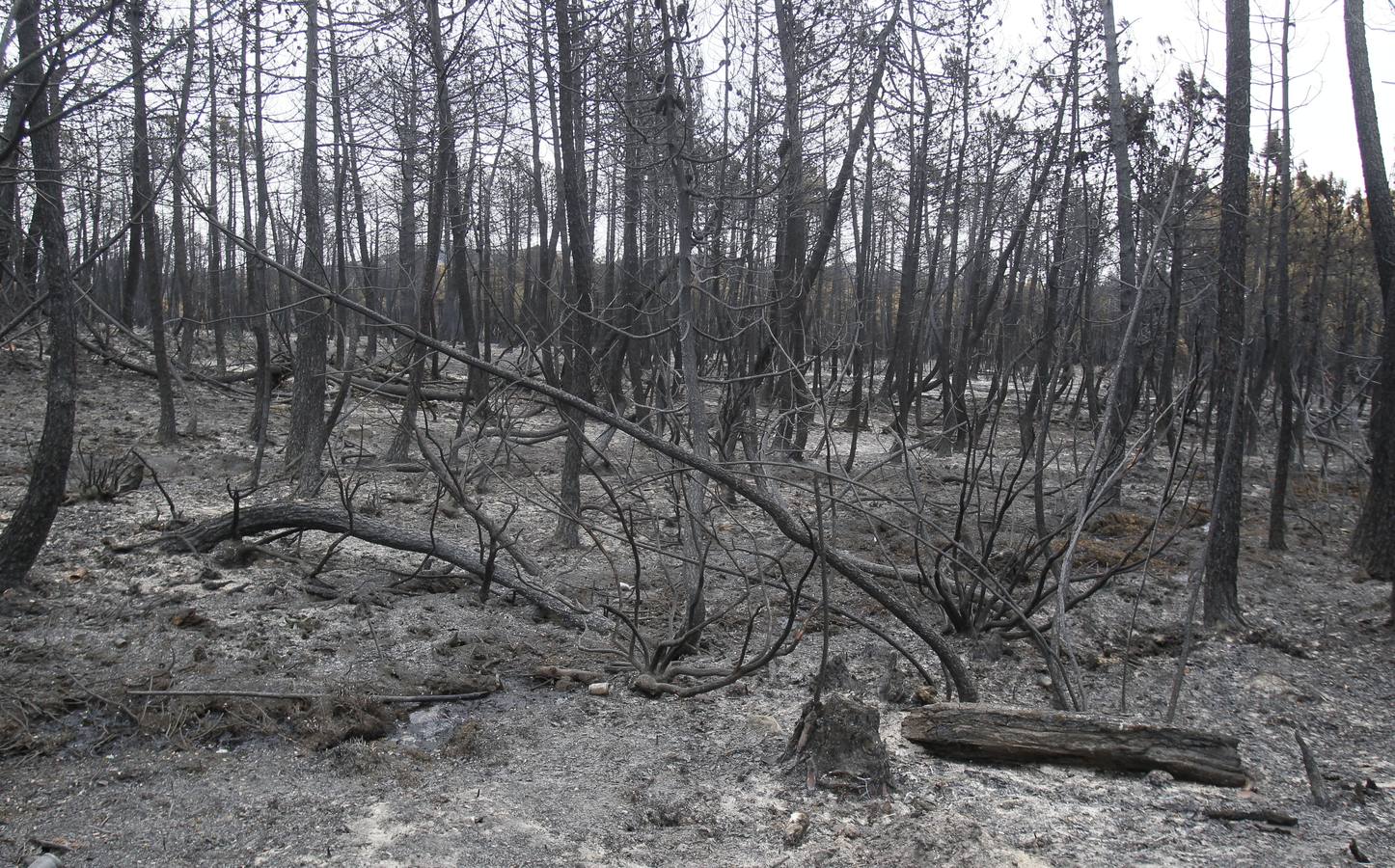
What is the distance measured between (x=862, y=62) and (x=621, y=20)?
3888 mm

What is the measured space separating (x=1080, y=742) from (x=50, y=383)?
202 inches

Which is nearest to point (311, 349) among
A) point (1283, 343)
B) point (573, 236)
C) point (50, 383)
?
point (573, 236)

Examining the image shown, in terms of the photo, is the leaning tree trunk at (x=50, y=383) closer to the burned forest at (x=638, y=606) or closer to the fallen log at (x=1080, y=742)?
the burned forest at (x=638, y=606)

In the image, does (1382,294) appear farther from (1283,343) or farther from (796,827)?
(796,827)

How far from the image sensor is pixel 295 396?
9.11 metres

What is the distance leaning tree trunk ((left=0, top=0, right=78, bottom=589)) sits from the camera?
464cm

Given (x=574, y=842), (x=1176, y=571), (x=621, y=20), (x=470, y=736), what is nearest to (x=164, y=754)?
(x=470, y=736)

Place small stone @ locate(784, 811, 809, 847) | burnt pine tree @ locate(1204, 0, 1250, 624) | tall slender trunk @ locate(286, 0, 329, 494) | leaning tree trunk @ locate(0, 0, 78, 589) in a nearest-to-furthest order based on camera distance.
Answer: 1. small stone @ locate(784, 811, 809, 847)
2. leaning tree trunk @ locate(0, 0, 78, 589)
3. burnt pine tree @ locate(1204, 0, 1250, 624)
4. tall slender trunk @ locate(286, 0, 329, 494)

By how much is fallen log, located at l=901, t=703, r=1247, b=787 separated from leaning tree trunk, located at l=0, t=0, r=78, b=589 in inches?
176

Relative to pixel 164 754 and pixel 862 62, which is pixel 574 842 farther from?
pixel 862 62

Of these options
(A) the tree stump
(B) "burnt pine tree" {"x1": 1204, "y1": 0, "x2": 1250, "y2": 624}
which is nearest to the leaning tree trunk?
(A) the tree stump

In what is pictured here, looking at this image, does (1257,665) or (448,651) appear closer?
(448,651)

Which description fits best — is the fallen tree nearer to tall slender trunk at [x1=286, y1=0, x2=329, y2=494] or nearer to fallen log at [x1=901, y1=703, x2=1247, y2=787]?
fallen log at [x1=901, y1=703, x2=1247, y2=787]

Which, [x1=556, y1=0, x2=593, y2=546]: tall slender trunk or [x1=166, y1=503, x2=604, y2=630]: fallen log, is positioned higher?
[x1=556, y1=0, x2=593, y2=546]: tall slender trunk
